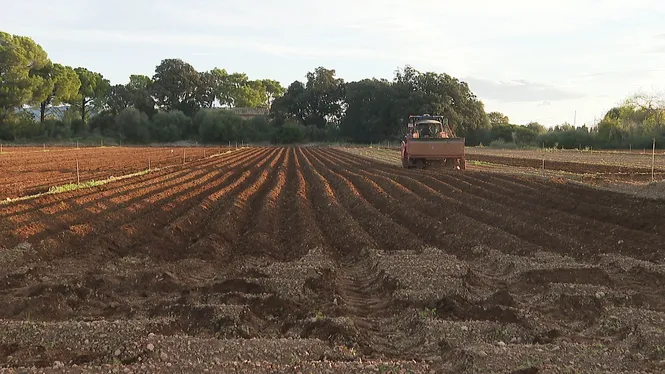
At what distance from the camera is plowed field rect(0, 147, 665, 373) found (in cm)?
468

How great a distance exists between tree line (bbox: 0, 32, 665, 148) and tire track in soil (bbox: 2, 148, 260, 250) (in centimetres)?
4985

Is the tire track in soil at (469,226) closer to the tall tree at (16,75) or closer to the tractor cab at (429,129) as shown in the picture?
the tractor cab at (429,129)

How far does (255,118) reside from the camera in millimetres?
86375

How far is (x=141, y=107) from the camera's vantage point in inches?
3337

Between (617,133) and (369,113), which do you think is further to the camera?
(369,113)

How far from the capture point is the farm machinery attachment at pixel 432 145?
938 inches

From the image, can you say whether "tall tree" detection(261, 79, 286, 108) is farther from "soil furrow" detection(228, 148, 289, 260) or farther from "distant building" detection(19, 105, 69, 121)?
"soil furrow" detection(228, 148, 289, 260)

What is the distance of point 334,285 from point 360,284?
1.77 feet

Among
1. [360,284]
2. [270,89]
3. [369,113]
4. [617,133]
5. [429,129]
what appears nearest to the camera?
[360,284]

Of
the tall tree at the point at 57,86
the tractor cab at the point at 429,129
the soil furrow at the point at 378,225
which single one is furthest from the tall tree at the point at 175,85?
the soil furrow at the point at 378,225

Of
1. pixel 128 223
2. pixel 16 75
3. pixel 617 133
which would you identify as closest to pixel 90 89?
pixel 16 75

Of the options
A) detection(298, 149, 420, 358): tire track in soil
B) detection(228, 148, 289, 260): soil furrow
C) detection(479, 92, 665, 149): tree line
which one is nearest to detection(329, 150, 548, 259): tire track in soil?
detection(298, 149, 420, 358): tire track in soil

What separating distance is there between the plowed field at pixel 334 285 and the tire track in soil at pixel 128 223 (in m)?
0.06

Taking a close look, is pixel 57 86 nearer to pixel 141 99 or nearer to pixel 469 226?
pixel 141 99
